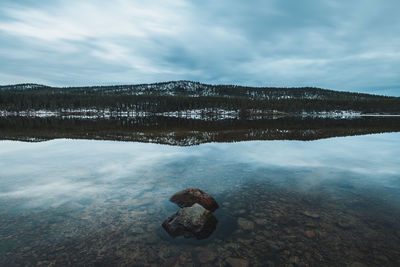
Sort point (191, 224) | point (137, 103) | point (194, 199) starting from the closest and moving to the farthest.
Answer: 1. point (191, 224)
2. point (194, 199)
3. point (137, 103)

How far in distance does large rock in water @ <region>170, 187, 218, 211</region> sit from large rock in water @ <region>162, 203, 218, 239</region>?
1.54 m

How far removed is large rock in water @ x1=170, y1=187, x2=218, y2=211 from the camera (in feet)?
34.7

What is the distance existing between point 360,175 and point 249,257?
12.8m

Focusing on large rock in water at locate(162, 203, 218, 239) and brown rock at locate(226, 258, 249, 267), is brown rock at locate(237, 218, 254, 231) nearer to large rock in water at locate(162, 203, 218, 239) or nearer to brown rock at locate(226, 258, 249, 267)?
large rock in water at locate(162, 203, 218, 239)

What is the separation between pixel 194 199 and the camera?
10.7 metres

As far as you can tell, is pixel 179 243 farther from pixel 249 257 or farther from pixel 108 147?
pixel 108 147

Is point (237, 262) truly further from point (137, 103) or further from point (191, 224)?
point (137, 103)

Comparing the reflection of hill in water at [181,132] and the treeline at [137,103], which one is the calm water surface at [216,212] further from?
the treeline at [137,103]

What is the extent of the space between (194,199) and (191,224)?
2252 mm

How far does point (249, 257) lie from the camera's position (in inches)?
283

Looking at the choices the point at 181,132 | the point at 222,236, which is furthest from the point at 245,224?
the point at 181,132

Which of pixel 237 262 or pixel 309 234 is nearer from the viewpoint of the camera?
pixel 237 262

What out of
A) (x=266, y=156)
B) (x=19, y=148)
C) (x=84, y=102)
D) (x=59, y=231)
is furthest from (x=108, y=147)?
(x=84, y=102)

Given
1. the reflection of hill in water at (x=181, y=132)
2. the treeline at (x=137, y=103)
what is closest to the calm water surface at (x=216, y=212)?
the reflection of hill in water at (x=181, y=132)
